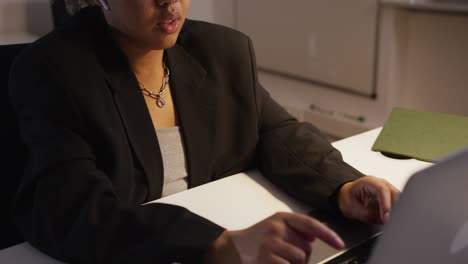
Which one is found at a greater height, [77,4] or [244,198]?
[77,4]

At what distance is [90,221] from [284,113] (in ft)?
1.96

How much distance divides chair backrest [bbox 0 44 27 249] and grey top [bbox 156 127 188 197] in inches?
11.2

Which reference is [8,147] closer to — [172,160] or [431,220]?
[172,160]

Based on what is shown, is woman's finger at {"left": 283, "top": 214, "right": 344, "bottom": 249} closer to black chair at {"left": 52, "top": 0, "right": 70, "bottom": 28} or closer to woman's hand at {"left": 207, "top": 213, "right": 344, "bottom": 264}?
woman's hand at {"left": 207, "top": 213, "right": 344, "bottom": 264}

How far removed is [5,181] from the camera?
41.9 inches

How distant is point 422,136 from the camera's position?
1248 mm

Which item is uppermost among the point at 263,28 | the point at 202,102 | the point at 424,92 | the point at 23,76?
the point at 23,76

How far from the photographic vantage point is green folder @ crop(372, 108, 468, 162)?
3.88ft

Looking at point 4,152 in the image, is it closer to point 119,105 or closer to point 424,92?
point 119,105

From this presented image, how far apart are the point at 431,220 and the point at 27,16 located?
2.38 m

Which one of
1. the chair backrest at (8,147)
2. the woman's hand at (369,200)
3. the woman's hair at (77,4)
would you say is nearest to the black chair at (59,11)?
the woman's hair at (77,4)

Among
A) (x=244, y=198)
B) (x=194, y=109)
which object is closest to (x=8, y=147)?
(x=194, y=109)

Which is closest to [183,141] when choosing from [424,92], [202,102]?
[202,102]

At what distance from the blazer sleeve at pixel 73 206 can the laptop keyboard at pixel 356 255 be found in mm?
183
